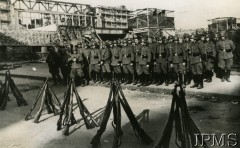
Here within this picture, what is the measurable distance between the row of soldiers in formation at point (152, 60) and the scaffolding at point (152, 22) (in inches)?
457

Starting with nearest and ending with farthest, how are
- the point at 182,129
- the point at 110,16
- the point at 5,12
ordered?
the point at 182,129, the point at 5,12, the point at 110,16

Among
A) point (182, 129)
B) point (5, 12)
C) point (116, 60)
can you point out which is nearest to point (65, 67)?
point (116, 60)

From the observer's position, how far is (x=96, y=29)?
26703 millimetres

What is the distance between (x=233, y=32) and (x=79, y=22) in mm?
21778

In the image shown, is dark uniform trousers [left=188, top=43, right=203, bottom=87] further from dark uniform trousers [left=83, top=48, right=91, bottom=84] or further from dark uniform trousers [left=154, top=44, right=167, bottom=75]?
dark uniform trousers [left=83, top=48, right=91, bottom=84]

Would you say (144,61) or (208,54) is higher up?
(208,54)

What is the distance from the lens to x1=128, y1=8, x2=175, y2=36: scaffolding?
23.6 m

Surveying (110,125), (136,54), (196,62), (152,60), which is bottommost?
(110,125)

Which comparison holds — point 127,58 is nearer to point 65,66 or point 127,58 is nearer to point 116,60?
point 116,60

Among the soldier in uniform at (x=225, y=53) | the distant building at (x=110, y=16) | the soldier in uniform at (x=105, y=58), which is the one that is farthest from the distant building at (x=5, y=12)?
the soldier in uniform at (x=225, y=53)

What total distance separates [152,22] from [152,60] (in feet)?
43.4

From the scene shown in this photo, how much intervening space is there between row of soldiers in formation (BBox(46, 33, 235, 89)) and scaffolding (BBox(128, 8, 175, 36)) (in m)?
11.6

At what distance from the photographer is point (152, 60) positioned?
36.9 feet

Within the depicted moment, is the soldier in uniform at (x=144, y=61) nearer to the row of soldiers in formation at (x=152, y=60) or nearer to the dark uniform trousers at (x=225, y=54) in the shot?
the row of soldiers in formation at (x=152, y=60)
